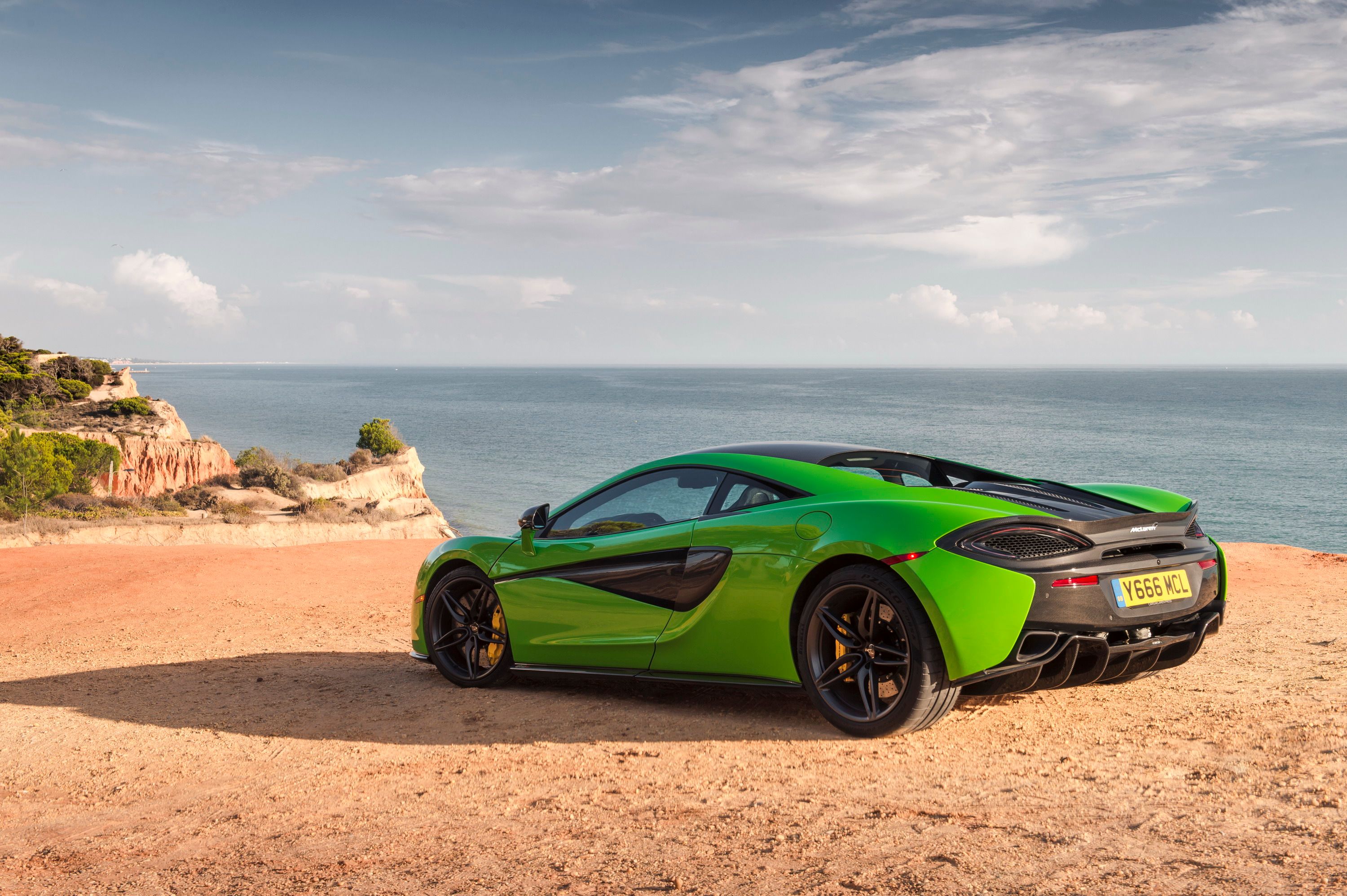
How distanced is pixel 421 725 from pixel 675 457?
2.02 meters

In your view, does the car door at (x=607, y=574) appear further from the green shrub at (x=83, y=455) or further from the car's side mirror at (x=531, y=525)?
the green shrub at (x=83, y=455)

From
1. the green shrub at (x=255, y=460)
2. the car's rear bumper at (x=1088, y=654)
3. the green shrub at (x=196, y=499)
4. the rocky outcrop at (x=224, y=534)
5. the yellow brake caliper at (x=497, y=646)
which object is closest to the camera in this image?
the car's rear bumper at (x=1088, y=654)

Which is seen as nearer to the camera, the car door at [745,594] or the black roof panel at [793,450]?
the car door at [745,594]

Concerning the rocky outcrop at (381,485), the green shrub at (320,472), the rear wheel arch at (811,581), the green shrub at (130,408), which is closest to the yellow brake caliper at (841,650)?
the rear wheel arch at (811,581)

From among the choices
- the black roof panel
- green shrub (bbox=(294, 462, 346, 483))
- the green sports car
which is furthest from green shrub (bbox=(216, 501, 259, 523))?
the black roof panel

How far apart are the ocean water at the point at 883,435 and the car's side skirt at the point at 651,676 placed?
17.8m

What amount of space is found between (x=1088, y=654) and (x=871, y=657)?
37.0 inches

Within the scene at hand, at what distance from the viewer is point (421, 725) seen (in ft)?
17.7

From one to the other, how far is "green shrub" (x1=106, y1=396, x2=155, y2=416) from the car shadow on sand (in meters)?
40.9

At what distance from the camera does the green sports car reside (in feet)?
13.7

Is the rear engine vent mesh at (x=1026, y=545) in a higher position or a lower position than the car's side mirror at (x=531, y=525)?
higher

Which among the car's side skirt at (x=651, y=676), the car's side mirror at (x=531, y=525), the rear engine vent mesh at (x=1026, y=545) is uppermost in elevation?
the rear engine vent mesh at (x=1026, y=545)

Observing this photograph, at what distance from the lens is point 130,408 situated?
44250 mm

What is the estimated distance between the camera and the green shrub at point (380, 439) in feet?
163
